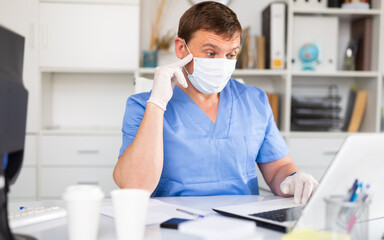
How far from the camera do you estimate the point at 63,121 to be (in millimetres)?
2723

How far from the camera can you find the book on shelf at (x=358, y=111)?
8.66ft

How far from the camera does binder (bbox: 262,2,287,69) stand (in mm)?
2484

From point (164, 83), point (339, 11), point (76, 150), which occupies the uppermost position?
point (339, 11)

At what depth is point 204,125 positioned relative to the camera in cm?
137

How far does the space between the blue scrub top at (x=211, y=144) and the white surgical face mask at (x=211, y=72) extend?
0.24 ft

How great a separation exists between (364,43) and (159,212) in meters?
2.24

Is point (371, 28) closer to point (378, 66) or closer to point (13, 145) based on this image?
point (378, 66)

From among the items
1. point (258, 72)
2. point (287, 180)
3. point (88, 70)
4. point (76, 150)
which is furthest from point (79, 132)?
point (287, 180)

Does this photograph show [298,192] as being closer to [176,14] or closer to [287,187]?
[287,187]

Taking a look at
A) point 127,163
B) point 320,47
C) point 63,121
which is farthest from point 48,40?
point 320,47

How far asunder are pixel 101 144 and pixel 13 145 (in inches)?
69.9

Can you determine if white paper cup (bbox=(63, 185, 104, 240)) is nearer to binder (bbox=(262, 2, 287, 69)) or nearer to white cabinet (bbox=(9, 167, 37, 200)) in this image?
white cabinet (bbox=(9, 167, 37, 200))

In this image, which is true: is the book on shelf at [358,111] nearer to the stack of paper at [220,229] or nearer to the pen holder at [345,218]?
the pen holder at [345,218]

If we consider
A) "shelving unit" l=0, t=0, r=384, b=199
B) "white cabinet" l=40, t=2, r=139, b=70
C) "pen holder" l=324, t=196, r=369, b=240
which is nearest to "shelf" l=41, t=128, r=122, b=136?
"shelving unit" l=0, t=0, r=384, b=199
